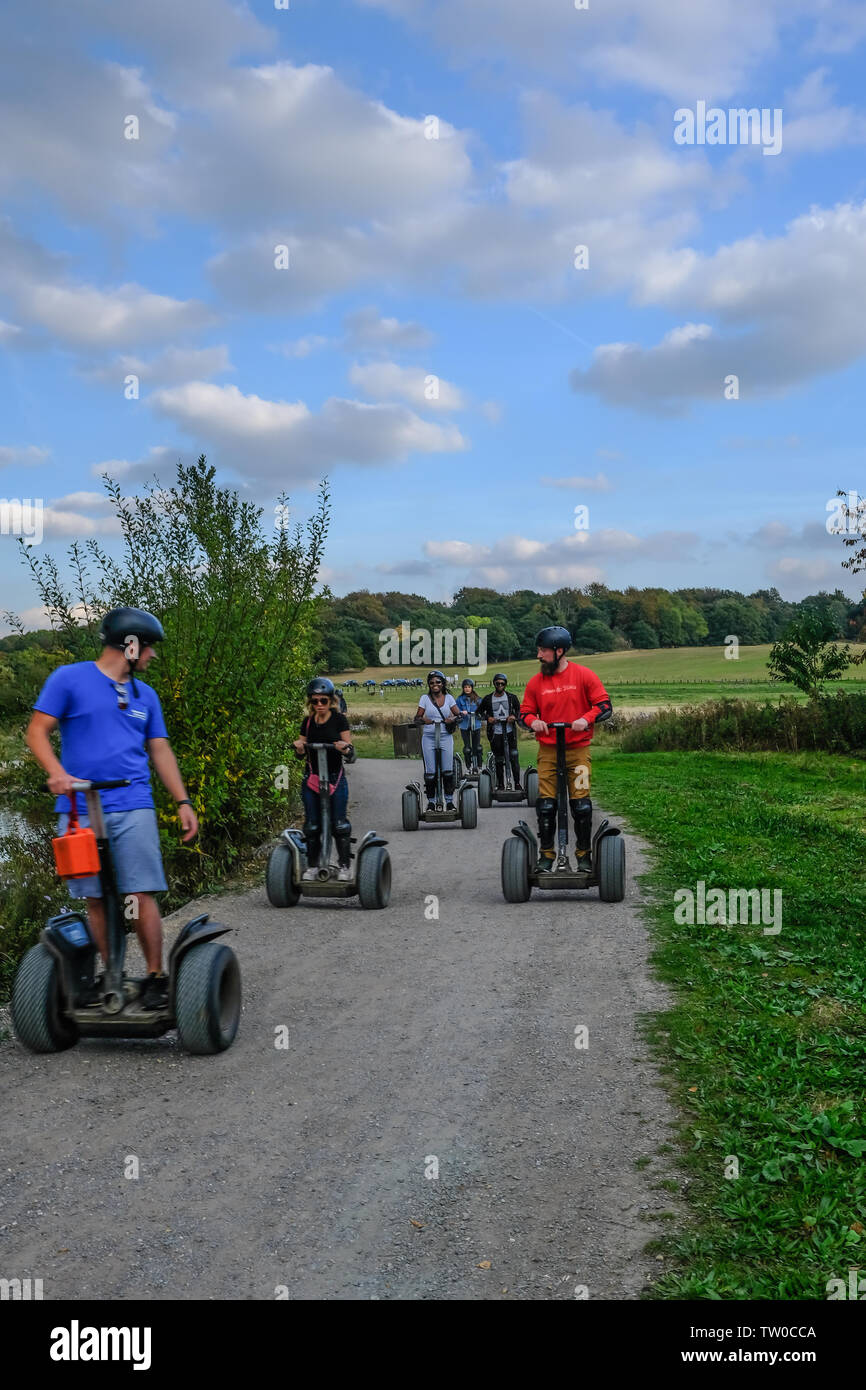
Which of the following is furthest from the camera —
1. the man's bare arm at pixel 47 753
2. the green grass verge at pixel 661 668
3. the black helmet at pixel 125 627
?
the green grass verge at pixel 661 668

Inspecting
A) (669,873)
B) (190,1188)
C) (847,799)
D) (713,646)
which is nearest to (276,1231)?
(190,1188)

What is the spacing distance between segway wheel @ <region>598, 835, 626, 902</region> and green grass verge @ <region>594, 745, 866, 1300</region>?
33 cm

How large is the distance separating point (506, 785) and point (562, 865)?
10300 mm

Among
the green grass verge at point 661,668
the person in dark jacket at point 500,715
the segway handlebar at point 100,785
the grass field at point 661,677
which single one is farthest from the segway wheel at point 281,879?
the green grass verge at point 661,668

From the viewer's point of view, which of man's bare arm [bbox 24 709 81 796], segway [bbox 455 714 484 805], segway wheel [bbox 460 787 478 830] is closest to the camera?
man's bare arm [bbox 24 709 81 796]

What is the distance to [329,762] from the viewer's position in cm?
968

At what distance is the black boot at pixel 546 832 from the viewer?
379 inches

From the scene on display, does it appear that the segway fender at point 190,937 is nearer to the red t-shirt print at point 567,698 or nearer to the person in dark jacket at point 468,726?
A: the red t-shirt print at point 567,698

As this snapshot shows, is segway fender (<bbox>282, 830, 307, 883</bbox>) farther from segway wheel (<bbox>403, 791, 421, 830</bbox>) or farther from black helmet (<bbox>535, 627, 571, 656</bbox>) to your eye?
segway wheel (<bbox>403, 791, 421, 830</bbox>)

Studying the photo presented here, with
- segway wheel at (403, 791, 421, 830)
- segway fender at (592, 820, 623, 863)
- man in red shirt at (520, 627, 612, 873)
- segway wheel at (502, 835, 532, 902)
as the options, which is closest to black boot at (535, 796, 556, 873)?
man in red shirt at (520, 627, 612, 873)

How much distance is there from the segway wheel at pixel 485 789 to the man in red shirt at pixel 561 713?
9048 mm

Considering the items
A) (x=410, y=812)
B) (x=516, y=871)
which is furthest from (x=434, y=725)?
(x=516, y=871)

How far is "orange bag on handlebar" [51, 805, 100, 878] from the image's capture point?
5.15m

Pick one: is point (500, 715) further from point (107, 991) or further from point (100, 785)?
point (100, 785)
